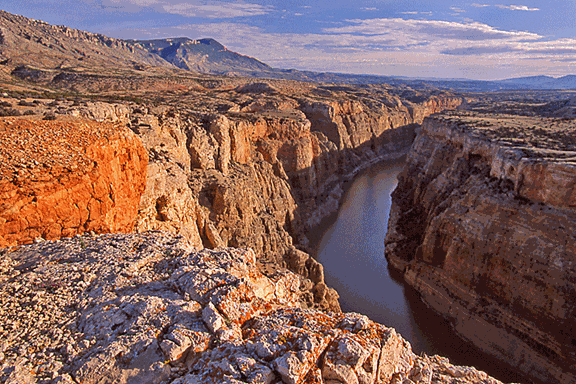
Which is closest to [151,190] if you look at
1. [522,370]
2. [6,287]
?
[6,287]

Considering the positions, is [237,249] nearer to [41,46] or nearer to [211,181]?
[211,181]

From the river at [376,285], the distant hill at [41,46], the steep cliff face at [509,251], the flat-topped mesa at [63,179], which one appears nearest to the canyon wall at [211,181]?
the flat-topped mesa at [63,179]

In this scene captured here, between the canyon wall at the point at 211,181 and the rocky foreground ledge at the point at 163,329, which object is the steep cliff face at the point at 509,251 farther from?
the rocky foreground ledge at the point at 163,329

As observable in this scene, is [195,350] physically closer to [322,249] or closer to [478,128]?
[322,249]

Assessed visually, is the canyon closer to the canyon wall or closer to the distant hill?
the canyon wall

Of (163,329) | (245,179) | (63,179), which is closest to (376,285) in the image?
(245,179)

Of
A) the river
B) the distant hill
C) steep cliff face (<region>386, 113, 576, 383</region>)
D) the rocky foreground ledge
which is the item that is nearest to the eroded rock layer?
the river
